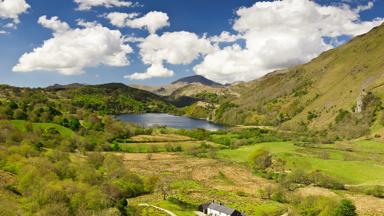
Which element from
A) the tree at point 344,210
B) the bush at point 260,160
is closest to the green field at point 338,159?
the bush at point 260,160

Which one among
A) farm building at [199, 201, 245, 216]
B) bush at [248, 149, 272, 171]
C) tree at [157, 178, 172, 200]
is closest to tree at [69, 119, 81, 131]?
tree at [157, 178, 172, 200]

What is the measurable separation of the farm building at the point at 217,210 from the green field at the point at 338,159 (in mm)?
55604

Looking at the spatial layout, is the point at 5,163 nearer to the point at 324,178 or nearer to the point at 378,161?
the point at 324,178

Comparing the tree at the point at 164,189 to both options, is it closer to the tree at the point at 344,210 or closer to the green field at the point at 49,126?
the tree at the point at 344,210

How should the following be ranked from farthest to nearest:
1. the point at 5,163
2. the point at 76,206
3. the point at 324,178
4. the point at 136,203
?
the point at 324,178
the point at 136,203
the point at 5,163
the point at 76,206

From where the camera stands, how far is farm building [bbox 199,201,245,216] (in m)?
73.9

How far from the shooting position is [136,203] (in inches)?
3189

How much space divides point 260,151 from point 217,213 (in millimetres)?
71363

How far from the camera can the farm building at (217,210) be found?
73.9m

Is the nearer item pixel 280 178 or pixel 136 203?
pixel 136 203

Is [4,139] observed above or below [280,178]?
above

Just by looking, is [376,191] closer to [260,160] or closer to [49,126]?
[260,160]

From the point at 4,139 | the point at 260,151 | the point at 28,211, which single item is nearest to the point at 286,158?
the point at 260,151

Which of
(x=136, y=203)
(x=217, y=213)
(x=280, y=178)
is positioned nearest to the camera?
(x=217, y=213)
